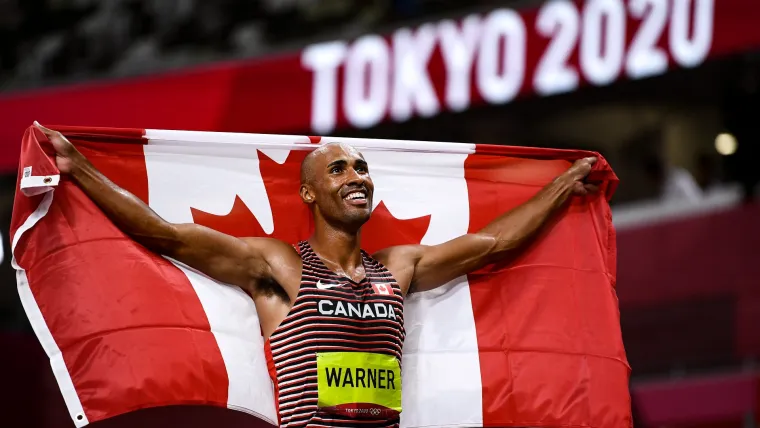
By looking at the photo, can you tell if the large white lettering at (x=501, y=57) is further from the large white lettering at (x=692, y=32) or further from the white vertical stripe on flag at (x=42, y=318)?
the white vertical stripe on flag at (x=42, y=318)

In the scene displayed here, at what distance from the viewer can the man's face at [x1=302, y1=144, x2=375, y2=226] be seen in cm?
482

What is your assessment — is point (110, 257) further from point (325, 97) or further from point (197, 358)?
point (325, 97)

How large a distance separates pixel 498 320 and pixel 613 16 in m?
4.25

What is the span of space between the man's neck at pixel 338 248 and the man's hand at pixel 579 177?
1.05m

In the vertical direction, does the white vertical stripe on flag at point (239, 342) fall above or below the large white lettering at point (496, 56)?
below

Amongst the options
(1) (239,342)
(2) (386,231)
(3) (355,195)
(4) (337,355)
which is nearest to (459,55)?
(2) (386,231)

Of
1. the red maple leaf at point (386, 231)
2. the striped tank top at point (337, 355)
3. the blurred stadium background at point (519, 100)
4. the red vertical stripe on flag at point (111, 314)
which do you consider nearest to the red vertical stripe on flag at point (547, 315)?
the red maple leaf at point (386, 231)

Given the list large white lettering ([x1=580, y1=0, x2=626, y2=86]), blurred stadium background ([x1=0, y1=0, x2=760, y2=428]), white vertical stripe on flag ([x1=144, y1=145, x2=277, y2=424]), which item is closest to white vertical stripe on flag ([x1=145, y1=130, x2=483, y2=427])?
white vertical stripe on flag ([x1=144, y1=145, x2=277, y2=424])

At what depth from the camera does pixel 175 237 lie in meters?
4.68

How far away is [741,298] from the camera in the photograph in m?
8.45

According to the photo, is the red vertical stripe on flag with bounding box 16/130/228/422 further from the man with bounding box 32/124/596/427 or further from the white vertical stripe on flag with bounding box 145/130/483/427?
the white vertical stripe on flag with bounding box 145/130/483/427

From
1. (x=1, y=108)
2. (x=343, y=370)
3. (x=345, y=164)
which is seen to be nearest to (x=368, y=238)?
(x=345, y=164)

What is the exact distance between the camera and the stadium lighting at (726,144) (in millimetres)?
9188

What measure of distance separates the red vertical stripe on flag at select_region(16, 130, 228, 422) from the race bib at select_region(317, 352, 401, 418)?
1.44ft
